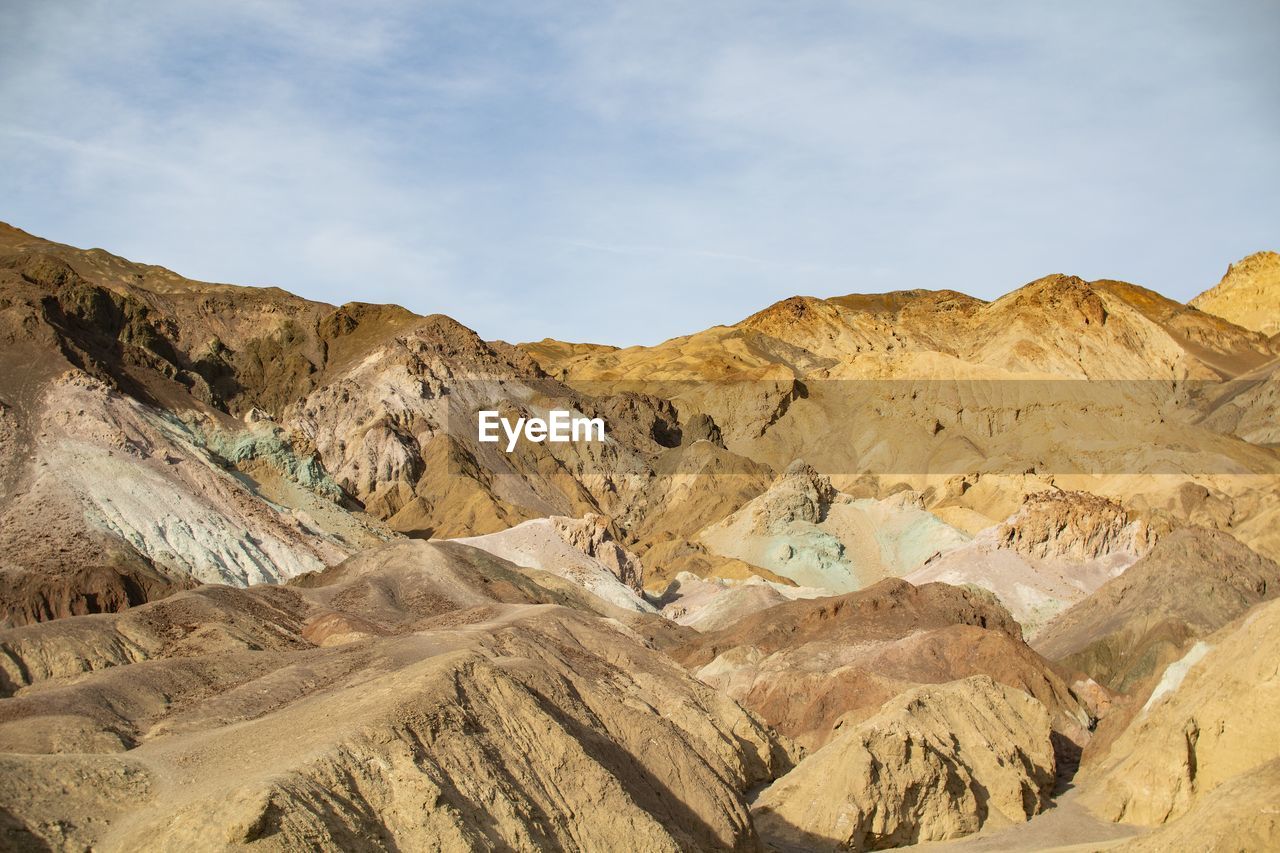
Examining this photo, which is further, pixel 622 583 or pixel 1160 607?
pixel 622 583

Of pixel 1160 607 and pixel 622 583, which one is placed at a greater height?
pixel 1160 607

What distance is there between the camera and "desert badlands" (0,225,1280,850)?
76.4 ft

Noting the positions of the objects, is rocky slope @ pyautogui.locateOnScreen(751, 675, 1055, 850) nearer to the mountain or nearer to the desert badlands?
the desert badlands

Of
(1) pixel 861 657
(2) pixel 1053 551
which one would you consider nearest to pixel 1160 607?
(2) pixel 1053 551

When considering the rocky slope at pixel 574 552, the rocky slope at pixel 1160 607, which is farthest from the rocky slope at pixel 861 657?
the rocky slope at pixel 574 552

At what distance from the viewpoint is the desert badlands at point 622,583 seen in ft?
76.4

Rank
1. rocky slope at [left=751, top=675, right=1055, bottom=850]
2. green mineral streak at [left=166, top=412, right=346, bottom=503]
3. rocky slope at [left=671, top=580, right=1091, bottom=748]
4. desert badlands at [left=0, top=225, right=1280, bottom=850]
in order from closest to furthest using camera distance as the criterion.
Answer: desert badlands at [left=0, top=225, right=1280, bottom=850] < rocky slope at [left=751, top=675, right=1055, bottom=850] < rocky slope at [left=671, top=580, right=1091, bottom=748] < green mineral streak at [left=166, top=412, right=346, bottom=503]

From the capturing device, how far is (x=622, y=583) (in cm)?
6519

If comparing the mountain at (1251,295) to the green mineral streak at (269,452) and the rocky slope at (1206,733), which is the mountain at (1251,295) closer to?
the green mineral streak at (269,452)

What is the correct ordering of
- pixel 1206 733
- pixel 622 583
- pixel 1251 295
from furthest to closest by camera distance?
1. pixel 1251 295
2. pixel 622 583
3. pixel 1206 733

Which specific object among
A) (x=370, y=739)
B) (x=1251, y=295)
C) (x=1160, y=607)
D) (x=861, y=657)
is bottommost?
(x=861, y=657)

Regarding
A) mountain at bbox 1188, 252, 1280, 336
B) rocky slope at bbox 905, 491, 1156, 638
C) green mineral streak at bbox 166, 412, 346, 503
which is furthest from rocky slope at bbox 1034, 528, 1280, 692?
mountain at bbox 1188, 252, 1280, 336

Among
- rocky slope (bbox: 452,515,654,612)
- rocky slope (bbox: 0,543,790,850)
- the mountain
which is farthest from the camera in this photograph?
the mountain

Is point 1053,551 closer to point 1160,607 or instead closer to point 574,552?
point 1160,607
